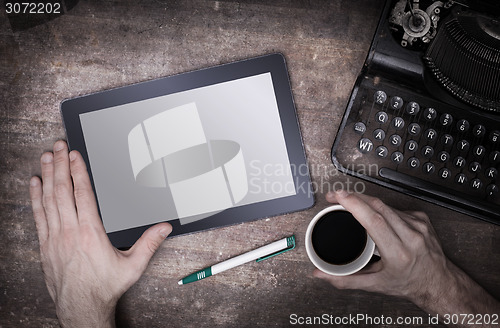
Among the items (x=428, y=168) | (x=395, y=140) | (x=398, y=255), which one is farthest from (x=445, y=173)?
(x=398, y=255)

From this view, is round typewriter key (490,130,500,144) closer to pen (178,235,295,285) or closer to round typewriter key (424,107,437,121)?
round typewriter key (424,107,437,121)

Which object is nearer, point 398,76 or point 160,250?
point 398,76

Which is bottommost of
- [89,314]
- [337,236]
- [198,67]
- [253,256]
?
[89,314]

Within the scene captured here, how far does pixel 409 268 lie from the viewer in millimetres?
993

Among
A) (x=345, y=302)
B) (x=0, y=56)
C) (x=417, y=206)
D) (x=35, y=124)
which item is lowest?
(x=345, y=302)

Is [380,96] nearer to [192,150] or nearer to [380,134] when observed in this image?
[380,134]

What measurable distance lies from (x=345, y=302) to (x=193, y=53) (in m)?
0.82

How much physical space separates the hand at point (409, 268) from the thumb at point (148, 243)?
0.42 m

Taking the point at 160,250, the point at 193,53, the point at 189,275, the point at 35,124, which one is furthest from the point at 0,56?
the point at 189,275

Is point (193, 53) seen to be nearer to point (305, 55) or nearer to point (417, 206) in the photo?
point (305, 55)

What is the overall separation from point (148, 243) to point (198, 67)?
1.62 feet

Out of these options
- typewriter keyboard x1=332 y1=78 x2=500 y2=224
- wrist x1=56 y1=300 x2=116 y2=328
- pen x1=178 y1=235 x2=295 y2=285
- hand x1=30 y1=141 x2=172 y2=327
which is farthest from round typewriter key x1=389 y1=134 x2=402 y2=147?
wrist x1=56 y1=300 x2=116 y2=328

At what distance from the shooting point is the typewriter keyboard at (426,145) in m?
1.01

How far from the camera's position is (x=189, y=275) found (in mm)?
1091
